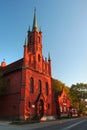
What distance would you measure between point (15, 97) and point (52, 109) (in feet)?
41.7

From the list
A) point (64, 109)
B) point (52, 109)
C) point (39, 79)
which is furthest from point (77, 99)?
point (39, 79)

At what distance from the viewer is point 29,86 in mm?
41906

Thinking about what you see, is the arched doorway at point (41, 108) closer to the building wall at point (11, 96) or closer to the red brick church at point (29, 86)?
the red brick church at point (29, 86)

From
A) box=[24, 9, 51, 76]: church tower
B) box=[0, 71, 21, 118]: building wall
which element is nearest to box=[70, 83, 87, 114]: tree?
box=[24, 9, 51, 76]: church tower

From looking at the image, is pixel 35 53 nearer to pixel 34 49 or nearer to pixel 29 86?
pixel 34 49

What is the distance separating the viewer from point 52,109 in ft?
163

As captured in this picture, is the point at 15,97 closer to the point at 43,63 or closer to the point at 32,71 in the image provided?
the point at 32,71

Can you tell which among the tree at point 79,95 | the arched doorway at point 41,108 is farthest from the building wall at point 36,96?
the tree at point 79,95

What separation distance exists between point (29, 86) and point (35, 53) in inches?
348

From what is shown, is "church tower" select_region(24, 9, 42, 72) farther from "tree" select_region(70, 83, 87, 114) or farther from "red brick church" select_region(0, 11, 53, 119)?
"tree" select_region(70, 83, 87, 114)

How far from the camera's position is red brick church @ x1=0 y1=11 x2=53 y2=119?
40.0 metres

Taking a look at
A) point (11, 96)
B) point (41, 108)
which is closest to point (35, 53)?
point (11, 96)

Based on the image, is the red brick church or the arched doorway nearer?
the red brick church

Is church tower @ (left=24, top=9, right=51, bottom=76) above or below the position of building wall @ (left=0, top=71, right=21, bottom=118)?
above
